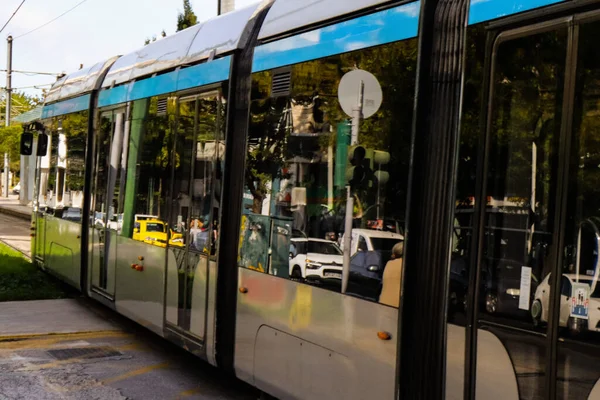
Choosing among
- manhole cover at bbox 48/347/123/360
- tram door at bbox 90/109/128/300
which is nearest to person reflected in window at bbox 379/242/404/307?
manhole cover at bbox 48/347/123/360

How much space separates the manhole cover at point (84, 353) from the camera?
8.73 meters

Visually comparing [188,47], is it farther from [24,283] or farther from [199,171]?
[24,283]

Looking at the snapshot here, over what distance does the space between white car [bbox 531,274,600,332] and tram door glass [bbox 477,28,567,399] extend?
0.01 metres

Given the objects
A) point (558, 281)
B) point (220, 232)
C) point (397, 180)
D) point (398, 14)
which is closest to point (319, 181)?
point (397, 180)

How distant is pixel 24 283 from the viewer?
1406 cm

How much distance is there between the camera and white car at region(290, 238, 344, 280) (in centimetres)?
508

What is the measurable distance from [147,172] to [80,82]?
4.11 metres

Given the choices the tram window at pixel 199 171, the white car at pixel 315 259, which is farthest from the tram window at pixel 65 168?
the white car at pixel 315 259

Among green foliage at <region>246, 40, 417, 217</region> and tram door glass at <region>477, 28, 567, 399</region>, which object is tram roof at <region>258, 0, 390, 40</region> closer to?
green foliage at <region>246, 40, 417, 217</region>

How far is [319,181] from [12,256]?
14.1 m

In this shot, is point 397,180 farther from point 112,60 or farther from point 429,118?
point 112,60

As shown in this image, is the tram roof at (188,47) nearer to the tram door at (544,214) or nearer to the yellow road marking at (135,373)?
the yellow road marking at (135,373)

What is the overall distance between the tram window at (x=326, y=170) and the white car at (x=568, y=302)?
3.33 ft

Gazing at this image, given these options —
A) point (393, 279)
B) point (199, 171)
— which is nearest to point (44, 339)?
point (199, 171)
